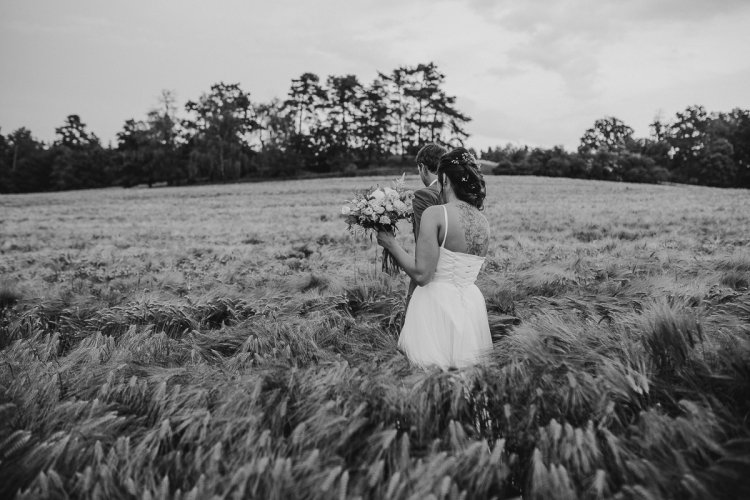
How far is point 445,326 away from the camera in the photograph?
3.48m

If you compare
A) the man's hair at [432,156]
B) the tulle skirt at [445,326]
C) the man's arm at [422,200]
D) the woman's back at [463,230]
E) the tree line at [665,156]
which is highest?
the tree line at [665,156]

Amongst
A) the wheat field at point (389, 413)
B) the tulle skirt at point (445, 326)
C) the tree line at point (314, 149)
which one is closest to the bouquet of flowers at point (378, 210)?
the tulle skirt at point (445, 326)

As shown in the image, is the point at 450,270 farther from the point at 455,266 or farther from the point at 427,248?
the point at 427,248

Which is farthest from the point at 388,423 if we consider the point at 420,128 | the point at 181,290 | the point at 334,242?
the point at 420,128

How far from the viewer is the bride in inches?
133

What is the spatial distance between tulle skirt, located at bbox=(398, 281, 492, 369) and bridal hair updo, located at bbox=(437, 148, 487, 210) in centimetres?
76

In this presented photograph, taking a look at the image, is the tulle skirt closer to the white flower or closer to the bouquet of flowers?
the bouquet of flowers

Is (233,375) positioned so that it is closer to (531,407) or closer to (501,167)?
(531,407)

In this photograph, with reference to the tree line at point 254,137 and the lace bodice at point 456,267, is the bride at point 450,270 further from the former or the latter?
the tree line at point 254,137

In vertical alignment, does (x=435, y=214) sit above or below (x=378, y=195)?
below

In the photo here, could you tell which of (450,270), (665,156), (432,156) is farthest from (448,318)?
(665,156)

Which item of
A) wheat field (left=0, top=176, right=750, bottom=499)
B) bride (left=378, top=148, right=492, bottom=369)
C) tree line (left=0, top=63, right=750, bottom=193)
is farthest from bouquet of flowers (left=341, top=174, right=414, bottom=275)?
tree line (left=0, top=63, right=750, bottom=193)

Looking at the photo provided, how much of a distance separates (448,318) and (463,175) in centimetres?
118

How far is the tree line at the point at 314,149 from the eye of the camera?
58.1 meters
